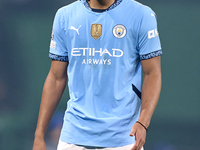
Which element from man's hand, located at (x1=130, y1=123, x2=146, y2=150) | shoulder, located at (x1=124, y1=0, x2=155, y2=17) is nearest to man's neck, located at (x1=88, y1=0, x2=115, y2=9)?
shoulder, located at (x1=124, y1=0, x2=155, y2=17)

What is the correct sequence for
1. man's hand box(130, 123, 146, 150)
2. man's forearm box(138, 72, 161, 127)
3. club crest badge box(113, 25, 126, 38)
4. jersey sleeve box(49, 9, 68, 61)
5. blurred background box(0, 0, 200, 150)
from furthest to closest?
blurred background box(0, 0, 200, 150)
jersey sleeve box(49, 9, 68, 61)
club crest badge box(113, 25, 126, 38)
man's forearm box(138, 72, 161, 127)
man's hand box(130, 123, 146, 150)

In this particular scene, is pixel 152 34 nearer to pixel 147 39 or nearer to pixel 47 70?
pixel 147 39

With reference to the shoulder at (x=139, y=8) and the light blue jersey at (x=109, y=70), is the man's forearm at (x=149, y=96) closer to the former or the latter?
the light blue jersey at (x=109, y=70)

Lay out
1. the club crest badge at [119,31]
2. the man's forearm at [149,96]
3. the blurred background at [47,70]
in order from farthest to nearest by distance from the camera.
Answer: the blurred background at [47,70] < the club crest badge at [119,31] < the man's forearm at [149,96]

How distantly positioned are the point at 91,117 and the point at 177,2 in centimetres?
229

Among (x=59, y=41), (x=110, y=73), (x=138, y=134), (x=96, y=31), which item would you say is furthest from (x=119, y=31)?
(x=138, y=134)

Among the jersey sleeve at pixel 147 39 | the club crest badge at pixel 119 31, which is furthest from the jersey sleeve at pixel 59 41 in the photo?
the jersey sleeve at pixel 147 39

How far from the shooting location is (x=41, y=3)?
4922mm

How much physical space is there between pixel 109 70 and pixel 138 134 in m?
0.45

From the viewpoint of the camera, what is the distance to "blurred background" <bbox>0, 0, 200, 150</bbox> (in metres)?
4.61

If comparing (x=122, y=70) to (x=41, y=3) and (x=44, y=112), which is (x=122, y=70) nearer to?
(x=44, y=112)

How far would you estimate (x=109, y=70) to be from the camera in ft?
9.04

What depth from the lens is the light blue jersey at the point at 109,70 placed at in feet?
8.96

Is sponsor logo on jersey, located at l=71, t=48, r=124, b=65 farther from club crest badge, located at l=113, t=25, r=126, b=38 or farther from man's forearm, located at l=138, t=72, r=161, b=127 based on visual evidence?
man's forearm, located at l=138, t=72, r=161, b=127
